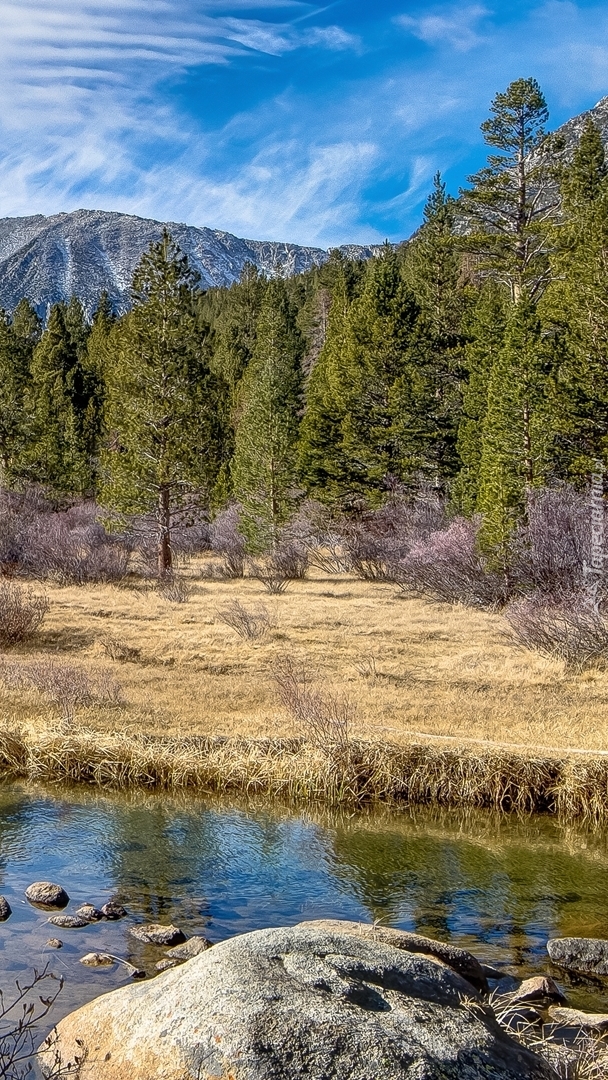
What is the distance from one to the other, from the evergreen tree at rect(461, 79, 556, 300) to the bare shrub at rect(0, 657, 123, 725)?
25.9 m

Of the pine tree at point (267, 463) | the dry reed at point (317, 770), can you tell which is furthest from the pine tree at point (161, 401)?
the dry reed at point (317, 770)

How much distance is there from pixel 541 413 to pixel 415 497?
1139 cm

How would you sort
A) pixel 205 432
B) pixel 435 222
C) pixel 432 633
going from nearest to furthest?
pixel 432 633, pixel 205 432, pixel 435 222

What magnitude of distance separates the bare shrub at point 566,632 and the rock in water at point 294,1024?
1375cm

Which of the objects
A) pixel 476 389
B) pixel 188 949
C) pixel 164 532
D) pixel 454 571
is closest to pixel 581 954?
pixel 188 949

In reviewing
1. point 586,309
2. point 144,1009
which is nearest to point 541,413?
point 586,309

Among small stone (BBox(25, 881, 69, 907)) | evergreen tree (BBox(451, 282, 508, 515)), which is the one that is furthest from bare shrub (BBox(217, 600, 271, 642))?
small stone (BBox(25, 881, 69, 907))

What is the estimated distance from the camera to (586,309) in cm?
2391

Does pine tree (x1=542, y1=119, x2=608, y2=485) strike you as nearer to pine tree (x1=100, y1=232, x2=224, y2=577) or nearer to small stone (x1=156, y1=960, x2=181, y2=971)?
pine tree (x1=100, y1=232, x2=224, y2=577)

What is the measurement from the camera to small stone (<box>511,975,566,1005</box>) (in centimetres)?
686

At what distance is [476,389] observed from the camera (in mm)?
33312

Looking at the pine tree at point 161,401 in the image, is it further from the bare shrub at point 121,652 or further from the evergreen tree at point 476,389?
the bare shrub at point 121,652

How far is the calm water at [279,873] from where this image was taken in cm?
789

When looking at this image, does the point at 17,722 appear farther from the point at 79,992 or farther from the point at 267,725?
the point at 79,992
